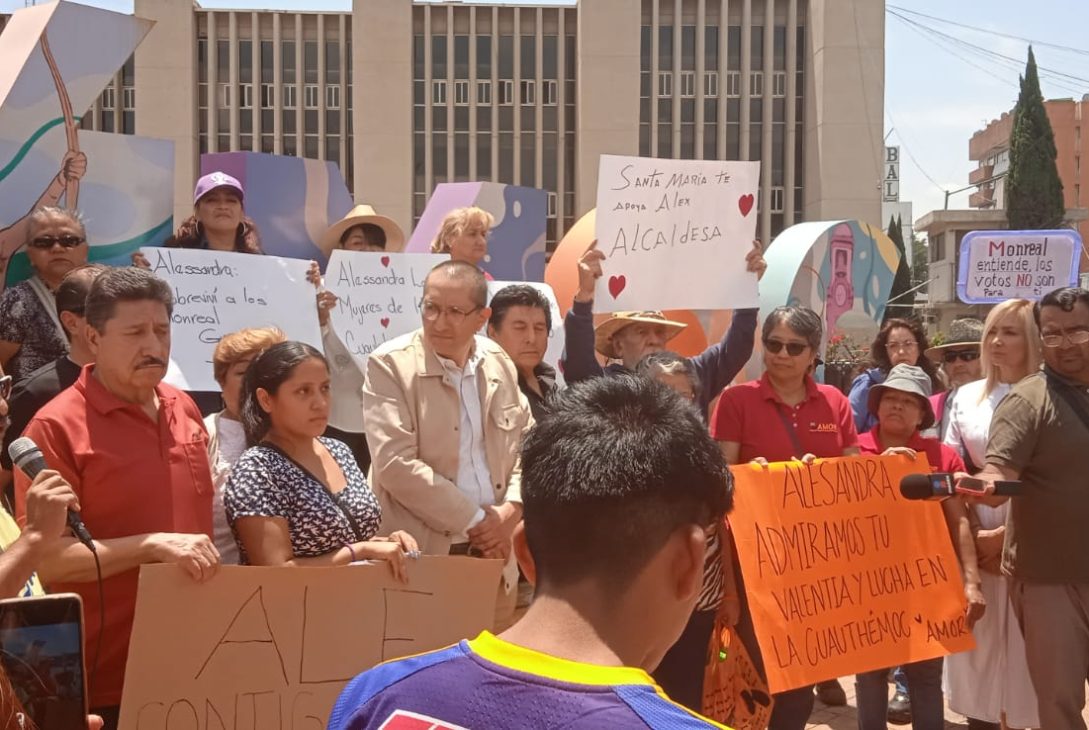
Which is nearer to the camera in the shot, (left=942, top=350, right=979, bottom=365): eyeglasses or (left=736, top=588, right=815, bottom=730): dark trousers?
(left=736, top=588, right=815, bottom=730): dark trousers

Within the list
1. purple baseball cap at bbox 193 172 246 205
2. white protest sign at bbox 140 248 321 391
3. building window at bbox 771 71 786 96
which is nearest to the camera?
white protest sign at bbox 140 248 321 391

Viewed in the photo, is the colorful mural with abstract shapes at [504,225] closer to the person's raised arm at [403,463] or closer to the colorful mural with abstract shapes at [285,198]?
the colorful mural with abstract shapes at [285,198]

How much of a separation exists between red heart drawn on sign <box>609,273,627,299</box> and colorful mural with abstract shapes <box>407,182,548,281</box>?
7.47ft

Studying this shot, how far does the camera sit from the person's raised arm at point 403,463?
4.04 m

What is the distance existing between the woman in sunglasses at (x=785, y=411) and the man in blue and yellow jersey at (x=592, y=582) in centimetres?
323

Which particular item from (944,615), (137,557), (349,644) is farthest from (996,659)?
(137,557)

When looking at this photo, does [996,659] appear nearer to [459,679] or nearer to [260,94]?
[459,679]

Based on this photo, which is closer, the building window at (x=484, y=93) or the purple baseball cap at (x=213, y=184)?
the purple baseball cap at (x=213, y=184)

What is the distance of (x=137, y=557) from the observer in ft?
9.92

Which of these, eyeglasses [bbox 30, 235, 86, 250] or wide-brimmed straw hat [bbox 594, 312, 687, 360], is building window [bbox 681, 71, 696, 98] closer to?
wide-brimmed straw hat [bbox 594, 312, 687, 360]

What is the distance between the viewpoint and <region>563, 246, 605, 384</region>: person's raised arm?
17.0 feet

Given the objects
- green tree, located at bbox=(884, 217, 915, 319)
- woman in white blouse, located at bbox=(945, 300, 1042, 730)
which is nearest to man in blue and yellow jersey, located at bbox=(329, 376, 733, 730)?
woman in white blouse, located at bbox=(945, 300, 1042, 730)

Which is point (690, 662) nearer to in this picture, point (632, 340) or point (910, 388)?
point (910, 388)

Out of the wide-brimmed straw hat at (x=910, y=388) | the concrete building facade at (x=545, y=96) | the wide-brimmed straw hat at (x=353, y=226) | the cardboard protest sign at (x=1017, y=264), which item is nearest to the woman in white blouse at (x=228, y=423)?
the wide-brimmed straw hat at (x=353, y=226)
